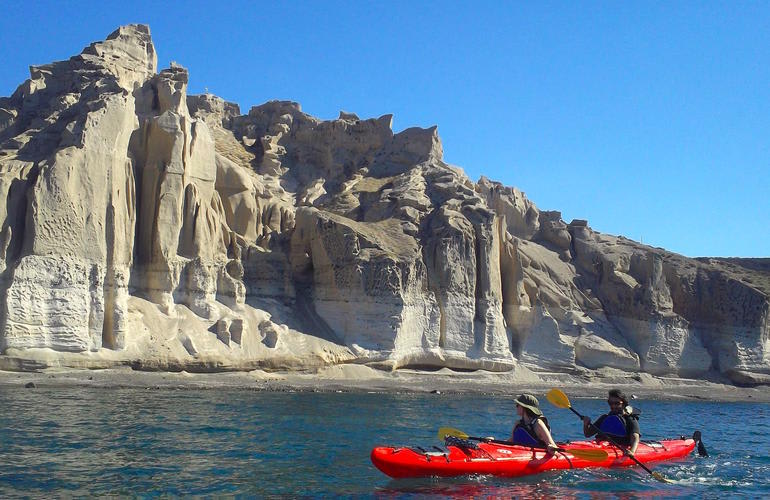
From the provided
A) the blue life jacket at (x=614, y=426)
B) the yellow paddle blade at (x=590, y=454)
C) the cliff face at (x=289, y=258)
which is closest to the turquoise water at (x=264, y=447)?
the yellow paddle blade at (x=590, y=454)

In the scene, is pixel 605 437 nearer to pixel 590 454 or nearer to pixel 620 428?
pixel 620 428

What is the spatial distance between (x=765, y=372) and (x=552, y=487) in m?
39.3

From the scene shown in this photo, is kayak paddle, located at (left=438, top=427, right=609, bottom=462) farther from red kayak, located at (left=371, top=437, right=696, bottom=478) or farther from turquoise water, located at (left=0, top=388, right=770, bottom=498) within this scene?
turquoise water, located at (left=0, top=388, right=770, bottom=498)

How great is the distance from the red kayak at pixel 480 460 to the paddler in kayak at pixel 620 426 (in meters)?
0.43

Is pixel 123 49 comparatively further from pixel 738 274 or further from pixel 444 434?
pixel 738 274

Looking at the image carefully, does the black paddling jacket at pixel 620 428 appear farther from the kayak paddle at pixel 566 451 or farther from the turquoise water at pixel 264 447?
the kayak paddle at pixel 566 451

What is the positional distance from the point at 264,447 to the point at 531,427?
5965mm

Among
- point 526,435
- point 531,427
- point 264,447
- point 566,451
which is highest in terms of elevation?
point 531,427

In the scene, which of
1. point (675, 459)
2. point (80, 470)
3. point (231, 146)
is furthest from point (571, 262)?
point (80, 470)

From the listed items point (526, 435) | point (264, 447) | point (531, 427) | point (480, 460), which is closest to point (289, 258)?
point (264, 447)

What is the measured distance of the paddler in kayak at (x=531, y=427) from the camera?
15.8 metres

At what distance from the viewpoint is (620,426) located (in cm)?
1798

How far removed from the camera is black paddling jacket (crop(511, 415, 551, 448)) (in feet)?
53.6

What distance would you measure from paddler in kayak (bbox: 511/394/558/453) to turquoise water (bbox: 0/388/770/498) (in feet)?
2.28
